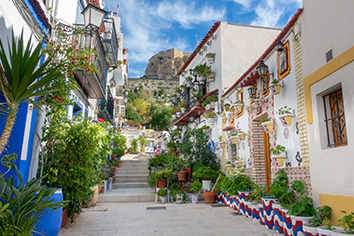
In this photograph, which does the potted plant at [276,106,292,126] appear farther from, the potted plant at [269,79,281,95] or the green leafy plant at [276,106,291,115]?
the potted plant at [269,79,281,95]

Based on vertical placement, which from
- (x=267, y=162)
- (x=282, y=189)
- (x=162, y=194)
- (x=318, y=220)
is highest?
(x=267, y=162)

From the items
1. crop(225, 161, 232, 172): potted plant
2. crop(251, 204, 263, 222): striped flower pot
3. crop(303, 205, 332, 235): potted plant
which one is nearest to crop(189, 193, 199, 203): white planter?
crop(225, 161, 232, 172): potted plant

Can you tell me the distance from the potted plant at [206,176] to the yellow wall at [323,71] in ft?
17.0

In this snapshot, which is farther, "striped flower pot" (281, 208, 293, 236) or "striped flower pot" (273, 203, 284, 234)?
"striped flower pot" (273, 203, 284, 234)

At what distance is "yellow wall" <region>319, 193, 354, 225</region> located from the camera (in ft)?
11.3

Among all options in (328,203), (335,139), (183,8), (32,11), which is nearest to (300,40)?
(335,139)

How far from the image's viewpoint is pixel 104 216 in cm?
647

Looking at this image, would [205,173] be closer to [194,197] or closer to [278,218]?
[194,197]

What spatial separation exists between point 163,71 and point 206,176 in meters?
64.5

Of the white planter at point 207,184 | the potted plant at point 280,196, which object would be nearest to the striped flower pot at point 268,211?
the potted plant at point 280,196

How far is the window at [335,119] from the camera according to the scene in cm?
386

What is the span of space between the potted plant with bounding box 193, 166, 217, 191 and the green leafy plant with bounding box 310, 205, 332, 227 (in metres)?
5.20

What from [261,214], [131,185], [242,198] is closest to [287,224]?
[261,214]

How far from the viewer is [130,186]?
1148 centimetres
